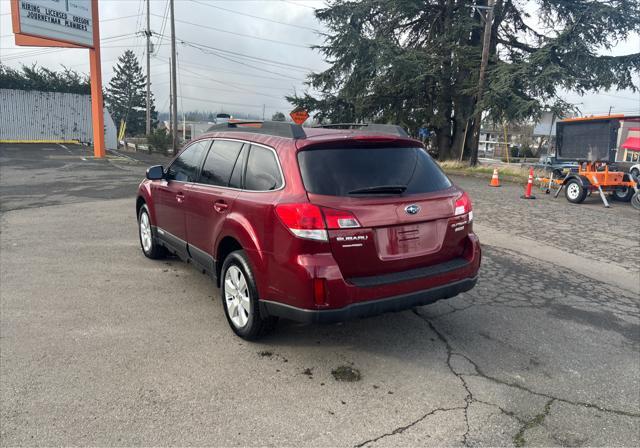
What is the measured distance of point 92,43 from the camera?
70.8 ft

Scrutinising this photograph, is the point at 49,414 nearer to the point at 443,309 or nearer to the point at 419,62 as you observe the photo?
the point at 443,309

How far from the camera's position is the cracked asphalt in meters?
2.71

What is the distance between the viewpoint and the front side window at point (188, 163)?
475 cm

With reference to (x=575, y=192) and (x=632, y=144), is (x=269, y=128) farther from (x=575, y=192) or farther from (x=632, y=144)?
(x=632, y=144)

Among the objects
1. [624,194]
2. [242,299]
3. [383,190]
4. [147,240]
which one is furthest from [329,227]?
[624,194]

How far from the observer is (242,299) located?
3738 millimetres

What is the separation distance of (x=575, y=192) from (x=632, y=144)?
182cm

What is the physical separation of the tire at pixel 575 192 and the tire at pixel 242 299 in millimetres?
11019

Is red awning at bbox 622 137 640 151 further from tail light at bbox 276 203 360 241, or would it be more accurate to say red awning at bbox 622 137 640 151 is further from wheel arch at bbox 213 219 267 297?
wheel arch at bbox 213 219 267 297

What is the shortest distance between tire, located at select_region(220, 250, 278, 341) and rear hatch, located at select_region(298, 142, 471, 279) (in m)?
0.81

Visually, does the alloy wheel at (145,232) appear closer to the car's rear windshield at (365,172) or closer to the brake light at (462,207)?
the car's rear windshield at (365,172)

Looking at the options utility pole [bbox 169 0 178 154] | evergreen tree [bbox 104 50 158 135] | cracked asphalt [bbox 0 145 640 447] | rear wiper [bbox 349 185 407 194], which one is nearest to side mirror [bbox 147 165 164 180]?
cracked asphalt [bbox 0 145 640 447]

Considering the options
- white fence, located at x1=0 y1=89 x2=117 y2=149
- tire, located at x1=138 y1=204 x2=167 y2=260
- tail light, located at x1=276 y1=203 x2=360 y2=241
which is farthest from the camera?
white fence, located at x1=0 y1=89 x2=117 y2=149

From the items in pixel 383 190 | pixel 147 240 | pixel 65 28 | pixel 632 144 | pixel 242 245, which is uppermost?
pixel 65 28
